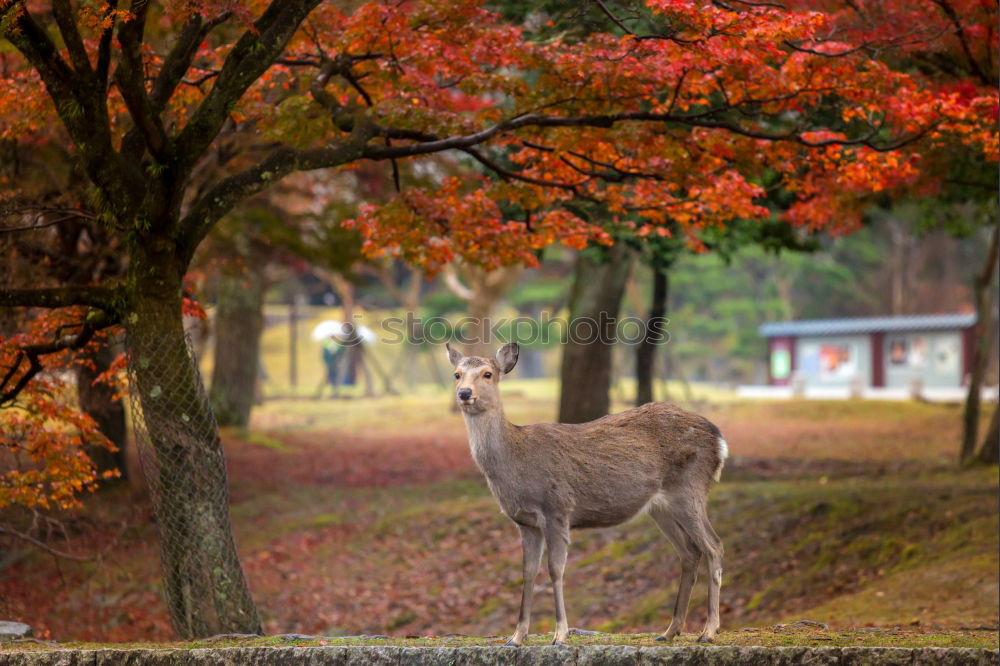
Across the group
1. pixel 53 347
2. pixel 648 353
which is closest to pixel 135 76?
pixel 53 347

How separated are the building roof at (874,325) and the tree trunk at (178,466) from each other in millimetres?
34018

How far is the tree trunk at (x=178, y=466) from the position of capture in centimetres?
900

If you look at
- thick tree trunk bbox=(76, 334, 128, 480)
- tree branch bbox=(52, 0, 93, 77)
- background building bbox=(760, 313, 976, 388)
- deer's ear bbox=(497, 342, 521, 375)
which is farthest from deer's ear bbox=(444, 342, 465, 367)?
background building bbox=(760, 313, 976, 388)

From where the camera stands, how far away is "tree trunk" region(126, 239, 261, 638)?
9.00m

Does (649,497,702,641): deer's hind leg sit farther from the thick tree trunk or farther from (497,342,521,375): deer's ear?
the thick tree trunk

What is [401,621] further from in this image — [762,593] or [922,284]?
[922,284]

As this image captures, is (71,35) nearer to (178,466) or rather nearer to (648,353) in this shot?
(178,466)

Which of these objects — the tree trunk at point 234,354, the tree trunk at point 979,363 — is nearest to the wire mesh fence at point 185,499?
the tree trunk at point 979,363

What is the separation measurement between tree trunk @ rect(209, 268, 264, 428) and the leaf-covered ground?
4474 mm

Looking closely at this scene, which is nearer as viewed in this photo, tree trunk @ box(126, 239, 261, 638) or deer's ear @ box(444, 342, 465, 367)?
deer's ear @ box(444, 342, 465, 367)

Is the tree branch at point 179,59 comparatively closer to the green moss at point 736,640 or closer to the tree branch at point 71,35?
the tree branch at point 71,35

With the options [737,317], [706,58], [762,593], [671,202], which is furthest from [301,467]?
[737,317]

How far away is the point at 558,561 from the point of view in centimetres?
639

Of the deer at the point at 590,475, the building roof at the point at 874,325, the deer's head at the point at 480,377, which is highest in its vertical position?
the building roof at the point at 874,325
